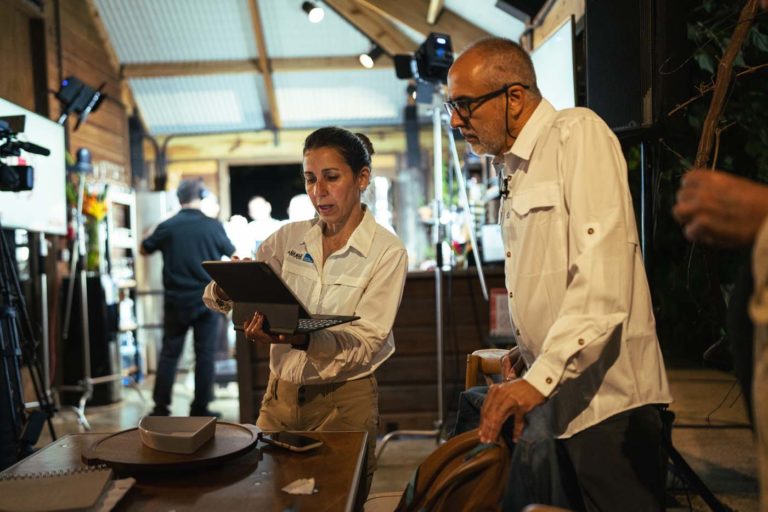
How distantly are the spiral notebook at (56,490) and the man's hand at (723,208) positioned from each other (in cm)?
92

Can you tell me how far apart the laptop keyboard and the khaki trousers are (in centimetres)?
29

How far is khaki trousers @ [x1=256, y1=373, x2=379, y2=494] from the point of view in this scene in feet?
6.16

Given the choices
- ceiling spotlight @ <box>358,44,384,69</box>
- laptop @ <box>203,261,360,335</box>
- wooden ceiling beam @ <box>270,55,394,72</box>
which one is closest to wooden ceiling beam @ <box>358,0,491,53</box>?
ceiling spotlight @ <box>358,44,384,69</box>

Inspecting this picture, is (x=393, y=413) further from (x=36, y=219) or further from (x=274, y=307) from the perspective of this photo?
(x=274, y=307)

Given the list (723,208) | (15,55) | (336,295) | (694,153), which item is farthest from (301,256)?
(15,55)

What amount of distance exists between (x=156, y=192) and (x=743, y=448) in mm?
6637

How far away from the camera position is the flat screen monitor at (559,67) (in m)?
3.37

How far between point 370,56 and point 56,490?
6.22 metres

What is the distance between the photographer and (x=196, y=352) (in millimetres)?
4977

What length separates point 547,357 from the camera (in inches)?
47.4

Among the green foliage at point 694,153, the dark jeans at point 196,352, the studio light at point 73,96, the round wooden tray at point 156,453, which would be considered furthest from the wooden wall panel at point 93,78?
the round wooden tray at point 156,453

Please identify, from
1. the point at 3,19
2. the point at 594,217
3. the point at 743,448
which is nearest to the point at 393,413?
the point at 743,448

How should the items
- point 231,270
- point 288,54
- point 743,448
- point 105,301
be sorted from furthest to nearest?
point 288,54 → point 105,301 → point 743,448 → point 231,270

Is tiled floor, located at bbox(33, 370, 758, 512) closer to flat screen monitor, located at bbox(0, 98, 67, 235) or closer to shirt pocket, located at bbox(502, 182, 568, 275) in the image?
shirt pocket, located at bbox(502, 182, 568, 275)
